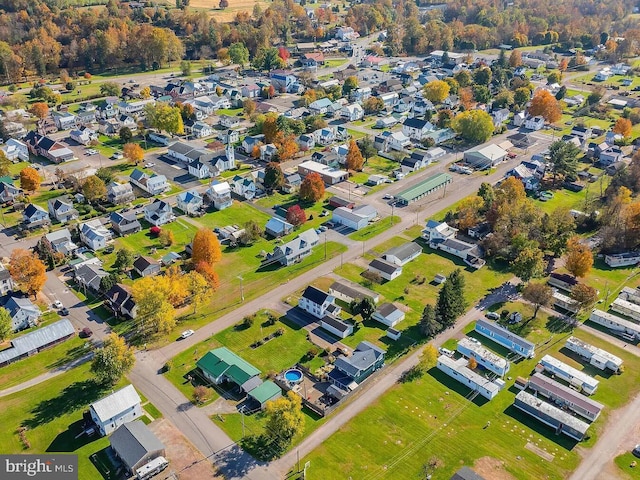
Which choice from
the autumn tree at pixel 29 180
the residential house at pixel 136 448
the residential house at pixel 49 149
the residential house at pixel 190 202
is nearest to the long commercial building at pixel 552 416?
the residential house at pixel 136 448

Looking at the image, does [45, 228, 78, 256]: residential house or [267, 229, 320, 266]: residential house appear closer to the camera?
[267, 229, 320, 266]: residential house

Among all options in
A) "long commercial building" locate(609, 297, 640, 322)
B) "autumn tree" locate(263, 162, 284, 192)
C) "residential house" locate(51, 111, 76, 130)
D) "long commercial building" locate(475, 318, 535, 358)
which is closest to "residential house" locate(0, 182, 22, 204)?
"residential house" locate(51, 111, 76, 130)

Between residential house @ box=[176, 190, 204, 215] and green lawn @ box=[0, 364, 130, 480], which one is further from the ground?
residential house @ box=[176, 190, 204, 215]

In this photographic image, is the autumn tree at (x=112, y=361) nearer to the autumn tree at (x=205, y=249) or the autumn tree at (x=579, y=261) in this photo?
the autumn tree at (x=205, y=249)

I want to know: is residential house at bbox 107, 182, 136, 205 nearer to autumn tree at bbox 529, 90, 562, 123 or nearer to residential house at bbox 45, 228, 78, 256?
residential house at bbox 45, 228, 78, 256

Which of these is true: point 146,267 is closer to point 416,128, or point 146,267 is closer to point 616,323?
point 616,323

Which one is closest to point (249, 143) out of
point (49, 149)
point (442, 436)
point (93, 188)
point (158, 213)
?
point (158, 213)
